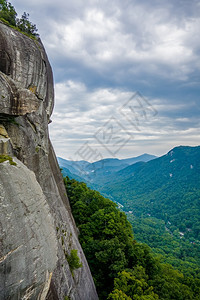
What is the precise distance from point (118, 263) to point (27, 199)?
15.5m

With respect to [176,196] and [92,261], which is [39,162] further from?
[176,196]

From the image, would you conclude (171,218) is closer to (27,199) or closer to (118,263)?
(118,263)

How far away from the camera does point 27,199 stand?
8.16 meters

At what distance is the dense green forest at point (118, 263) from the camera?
15.7 meters

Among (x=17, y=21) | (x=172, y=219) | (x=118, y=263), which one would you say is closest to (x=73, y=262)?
(x=118, y=263)

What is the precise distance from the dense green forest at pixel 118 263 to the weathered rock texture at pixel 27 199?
4051 mm

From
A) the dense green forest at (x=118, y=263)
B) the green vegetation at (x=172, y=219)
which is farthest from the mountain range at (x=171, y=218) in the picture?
the dense green forest at (x=118, y=263)

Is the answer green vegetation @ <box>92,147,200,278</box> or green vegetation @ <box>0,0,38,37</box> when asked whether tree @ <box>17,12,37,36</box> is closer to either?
green vegetation @ <box>0,0,38,37</box>

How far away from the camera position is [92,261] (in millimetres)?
20484

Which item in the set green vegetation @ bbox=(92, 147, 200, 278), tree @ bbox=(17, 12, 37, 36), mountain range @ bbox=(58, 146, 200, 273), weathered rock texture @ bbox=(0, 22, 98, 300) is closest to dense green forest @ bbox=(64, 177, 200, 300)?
weathered rock texture @ bbox=(0, 22, 98, 300)

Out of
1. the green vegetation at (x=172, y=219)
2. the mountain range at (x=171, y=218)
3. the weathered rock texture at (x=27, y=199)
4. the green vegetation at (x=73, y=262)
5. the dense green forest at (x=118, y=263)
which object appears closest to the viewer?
the weathered rock texture at (x=27, y=199)

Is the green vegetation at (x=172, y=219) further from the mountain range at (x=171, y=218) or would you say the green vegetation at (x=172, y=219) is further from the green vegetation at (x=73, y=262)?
the green vegetation at (x=73, y=262)

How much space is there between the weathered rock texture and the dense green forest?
13.3ft

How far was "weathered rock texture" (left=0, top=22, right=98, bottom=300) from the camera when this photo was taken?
709 cm
